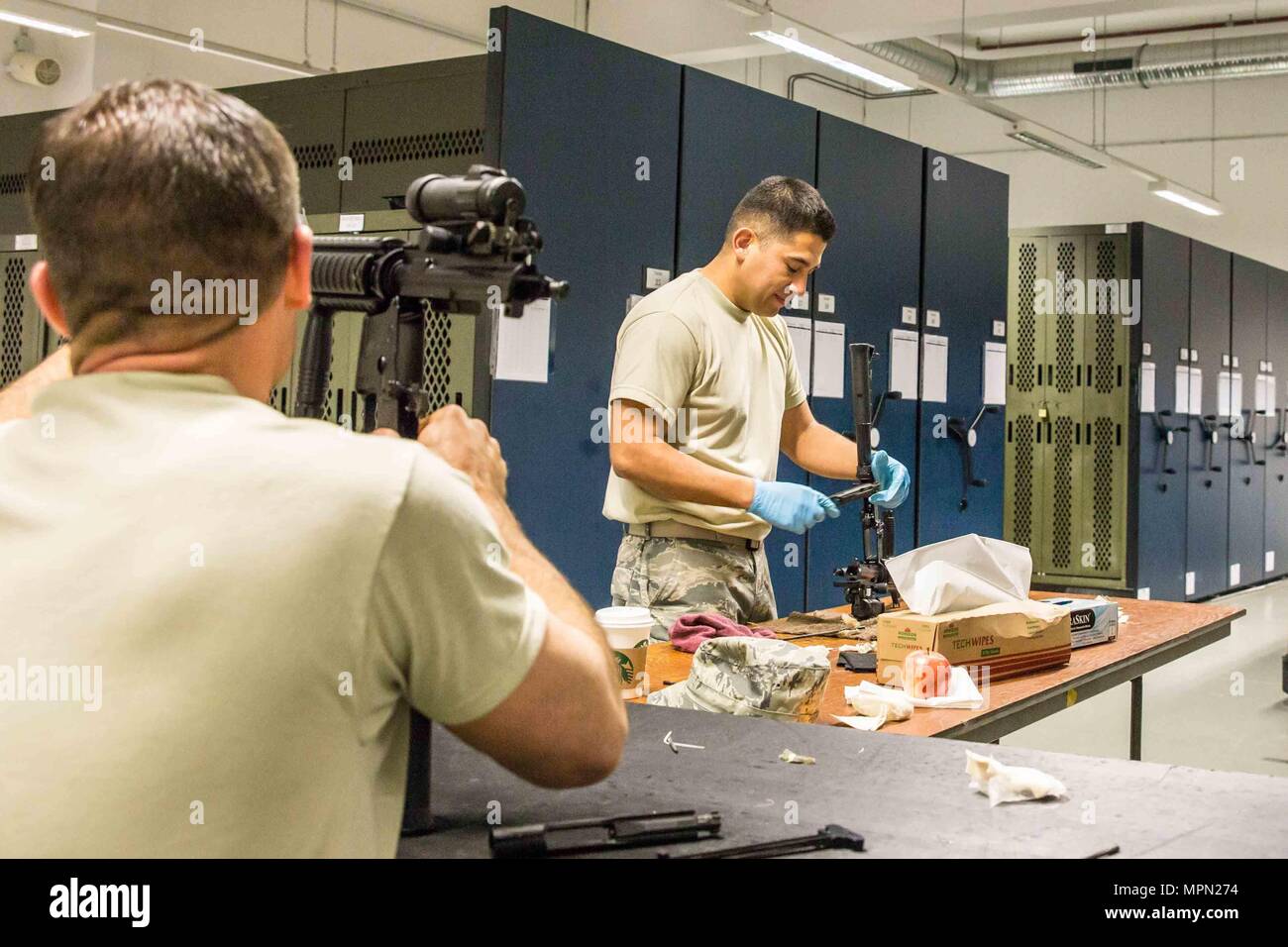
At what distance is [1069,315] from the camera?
6.66 meters

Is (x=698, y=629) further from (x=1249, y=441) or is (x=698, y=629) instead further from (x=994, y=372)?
(x=1249, y=441)

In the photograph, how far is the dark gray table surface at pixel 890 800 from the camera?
983 mm

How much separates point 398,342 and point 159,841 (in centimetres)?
50

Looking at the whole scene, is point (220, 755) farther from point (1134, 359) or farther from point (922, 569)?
point (1134, 359)

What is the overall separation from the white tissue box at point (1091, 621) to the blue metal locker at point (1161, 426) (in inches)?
169

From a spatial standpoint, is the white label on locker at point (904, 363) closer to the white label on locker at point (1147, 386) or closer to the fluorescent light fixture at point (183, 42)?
the white label on locker at point (1147, 386)

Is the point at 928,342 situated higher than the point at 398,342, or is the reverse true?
the point at 928,342

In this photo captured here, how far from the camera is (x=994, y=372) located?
5.01 metres

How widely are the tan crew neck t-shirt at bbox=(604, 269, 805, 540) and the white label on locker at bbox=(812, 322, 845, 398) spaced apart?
145cm

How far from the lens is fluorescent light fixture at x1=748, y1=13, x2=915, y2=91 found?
190 inches

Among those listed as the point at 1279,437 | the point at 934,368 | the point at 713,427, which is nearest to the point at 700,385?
the point at 713,427

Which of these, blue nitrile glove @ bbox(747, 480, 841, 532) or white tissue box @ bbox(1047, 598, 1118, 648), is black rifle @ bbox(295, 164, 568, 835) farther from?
white tissue box @ bbox(1047, 598, 1118, 648)
